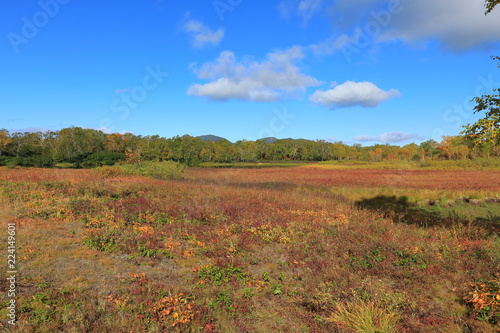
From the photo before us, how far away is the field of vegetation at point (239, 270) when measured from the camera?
563 centimetres

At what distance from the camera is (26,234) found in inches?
404

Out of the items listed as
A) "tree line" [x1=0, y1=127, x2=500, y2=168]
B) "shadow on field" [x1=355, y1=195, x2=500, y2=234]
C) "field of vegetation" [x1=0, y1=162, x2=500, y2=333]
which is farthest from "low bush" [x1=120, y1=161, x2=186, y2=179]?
"shadow on field" [x1=355, y1=195, x2=500, y2=234]

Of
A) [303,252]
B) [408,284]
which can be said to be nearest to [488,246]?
[408,284]

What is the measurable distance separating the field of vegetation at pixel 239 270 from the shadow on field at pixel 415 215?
311 mm

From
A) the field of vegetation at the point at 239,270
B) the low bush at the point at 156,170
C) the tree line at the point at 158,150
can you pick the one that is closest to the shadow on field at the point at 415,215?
the field of vegetation at the point at 239,270

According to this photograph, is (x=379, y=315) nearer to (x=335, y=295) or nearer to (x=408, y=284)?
(x=335, y=295)

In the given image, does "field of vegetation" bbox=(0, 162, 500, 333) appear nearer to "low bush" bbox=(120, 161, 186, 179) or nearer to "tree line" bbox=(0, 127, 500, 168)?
"tree line" bbox=(0, 127, 500, 168)

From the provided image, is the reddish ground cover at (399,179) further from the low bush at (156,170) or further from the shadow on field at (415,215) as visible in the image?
the shadow on field at (415,215)

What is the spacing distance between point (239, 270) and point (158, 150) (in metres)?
93.7

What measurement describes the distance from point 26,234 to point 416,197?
26.0 meters

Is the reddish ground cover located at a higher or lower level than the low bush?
lower

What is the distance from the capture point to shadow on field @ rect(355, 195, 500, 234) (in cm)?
1370

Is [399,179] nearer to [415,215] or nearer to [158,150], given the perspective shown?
[415,215]

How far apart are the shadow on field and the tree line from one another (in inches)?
159
